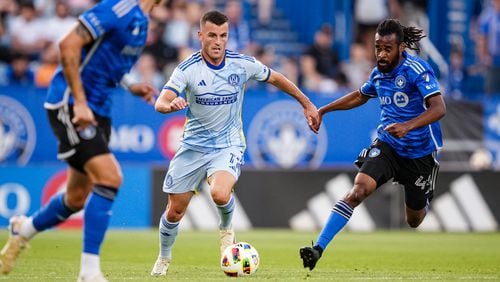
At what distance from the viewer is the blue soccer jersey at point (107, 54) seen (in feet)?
26.1

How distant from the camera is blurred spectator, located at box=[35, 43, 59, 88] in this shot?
60.9ft

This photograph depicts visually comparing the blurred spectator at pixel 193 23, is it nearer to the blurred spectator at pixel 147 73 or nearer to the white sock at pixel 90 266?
the blurred spectator at pixel 147 73

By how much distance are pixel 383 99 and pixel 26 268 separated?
12.7 ft

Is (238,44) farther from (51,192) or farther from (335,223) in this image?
(335,223)

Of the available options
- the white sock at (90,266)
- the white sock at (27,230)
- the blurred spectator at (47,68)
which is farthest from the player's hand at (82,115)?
the blurred spectator at (47,68)

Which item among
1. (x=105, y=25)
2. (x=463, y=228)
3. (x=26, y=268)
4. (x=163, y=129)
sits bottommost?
(x=463, y=228)

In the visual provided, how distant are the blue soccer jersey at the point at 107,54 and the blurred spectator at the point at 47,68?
34.8ft

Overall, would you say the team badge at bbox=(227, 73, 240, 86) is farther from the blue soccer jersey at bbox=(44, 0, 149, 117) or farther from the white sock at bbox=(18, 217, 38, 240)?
the white sock at bbox=(18, 217, 38, 240)

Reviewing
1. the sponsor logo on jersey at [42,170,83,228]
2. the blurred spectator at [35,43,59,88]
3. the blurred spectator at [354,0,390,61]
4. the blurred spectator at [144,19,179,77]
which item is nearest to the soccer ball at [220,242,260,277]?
the sponsor logo on jersey at [42,170,83,228]

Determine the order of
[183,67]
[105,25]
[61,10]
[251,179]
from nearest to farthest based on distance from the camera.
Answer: [105,25], [183,67], [251,179], [61,10]

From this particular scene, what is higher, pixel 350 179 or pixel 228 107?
pixel 228 107

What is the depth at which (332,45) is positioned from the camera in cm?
2222

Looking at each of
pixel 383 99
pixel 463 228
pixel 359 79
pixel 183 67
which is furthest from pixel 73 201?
pixel 359 79

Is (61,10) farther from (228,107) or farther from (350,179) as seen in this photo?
(228,107)
